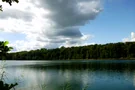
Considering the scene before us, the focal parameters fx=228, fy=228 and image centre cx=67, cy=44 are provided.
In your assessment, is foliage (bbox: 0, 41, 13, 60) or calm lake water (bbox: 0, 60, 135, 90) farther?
calm lake water (bbox: 0, 60, 135, 90)

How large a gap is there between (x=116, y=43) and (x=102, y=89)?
5605 inches

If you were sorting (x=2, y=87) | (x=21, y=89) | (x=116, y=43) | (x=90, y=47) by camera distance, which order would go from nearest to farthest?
(x=2, y=87), (x=21, y=89), (x=116, y=43), (x=90, y=47)

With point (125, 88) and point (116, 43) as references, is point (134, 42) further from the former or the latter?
point (125, 88)

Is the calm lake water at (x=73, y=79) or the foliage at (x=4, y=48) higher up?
the foliage at (x=4, y=48)

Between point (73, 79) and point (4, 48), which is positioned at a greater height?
point (4, 48)

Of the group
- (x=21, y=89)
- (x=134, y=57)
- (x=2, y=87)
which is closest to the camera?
(x=2, y=87)

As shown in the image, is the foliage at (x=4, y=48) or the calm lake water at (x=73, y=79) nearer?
the foliage at (x=4, y=48)

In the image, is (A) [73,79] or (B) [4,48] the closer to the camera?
(B) [4,48]

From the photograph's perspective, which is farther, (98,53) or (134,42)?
(98,53)

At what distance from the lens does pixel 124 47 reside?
161125 millimetres

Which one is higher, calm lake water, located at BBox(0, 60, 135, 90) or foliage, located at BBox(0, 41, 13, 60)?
foliage, located at BBox(0, 41, 13, 60)

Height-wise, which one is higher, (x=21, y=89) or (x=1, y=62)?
(x=1, y=62)

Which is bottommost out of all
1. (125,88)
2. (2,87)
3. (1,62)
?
(125,88)

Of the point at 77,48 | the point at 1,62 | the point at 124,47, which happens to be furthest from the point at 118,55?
the point at 1,62
